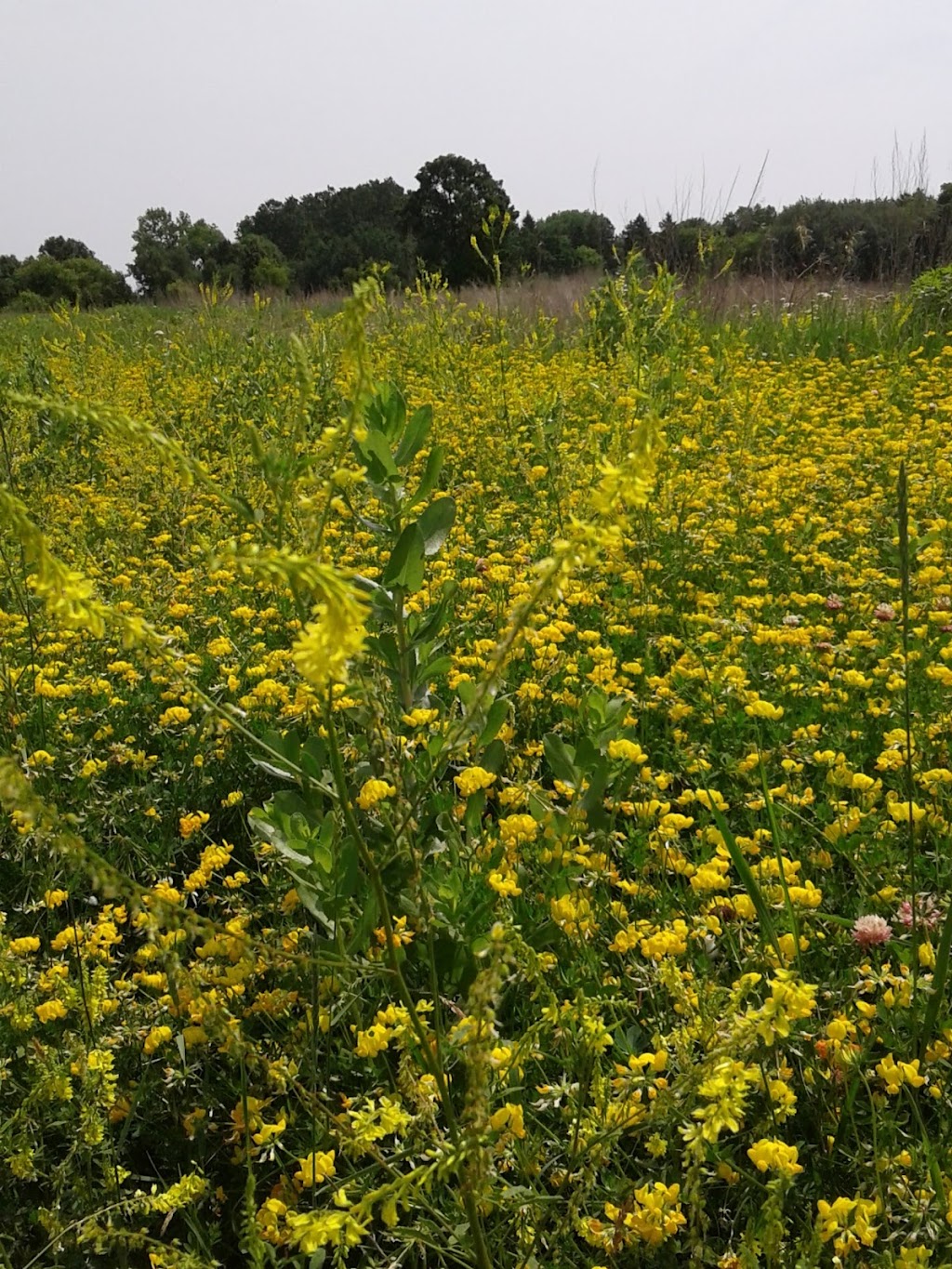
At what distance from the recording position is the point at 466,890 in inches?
67.4

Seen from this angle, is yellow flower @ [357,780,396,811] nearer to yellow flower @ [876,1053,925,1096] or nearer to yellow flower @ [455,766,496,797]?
yellow flower @ [455,766,496,797]

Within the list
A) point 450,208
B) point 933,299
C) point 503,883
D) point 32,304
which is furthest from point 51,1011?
point 450,208

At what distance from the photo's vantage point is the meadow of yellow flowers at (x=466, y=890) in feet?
3.26

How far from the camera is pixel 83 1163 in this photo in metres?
1.54

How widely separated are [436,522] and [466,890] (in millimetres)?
723

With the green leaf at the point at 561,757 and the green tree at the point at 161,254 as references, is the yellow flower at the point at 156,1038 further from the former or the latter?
the green tree at the point at 161,254

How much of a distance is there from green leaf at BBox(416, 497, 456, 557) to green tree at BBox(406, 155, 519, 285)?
72.1ft

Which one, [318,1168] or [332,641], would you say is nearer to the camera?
[332,641]

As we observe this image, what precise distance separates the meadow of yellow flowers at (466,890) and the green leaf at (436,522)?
0.03 metres

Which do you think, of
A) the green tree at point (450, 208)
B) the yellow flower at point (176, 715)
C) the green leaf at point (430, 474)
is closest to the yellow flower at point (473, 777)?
the green leaf at point (430, 474)

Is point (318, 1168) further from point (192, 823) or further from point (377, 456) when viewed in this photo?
point (377, 456)

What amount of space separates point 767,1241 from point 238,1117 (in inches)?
37.0

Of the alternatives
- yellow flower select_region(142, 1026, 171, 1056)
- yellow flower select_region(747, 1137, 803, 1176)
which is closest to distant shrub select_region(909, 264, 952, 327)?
yellow flower select_region(747, 1137, 803, 1176)

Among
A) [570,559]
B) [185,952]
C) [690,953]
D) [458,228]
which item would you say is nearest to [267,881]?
[185,952]
